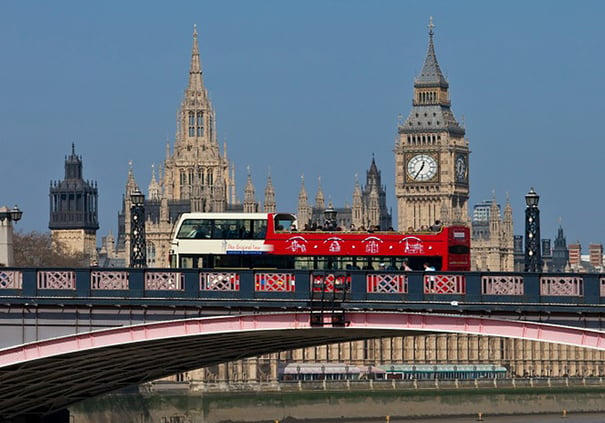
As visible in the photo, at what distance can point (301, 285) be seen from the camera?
54906 mm

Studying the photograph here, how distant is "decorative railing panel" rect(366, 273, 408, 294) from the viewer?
178 ft

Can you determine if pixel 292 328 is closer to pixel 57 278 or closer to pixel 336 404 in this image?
pixel 57 278

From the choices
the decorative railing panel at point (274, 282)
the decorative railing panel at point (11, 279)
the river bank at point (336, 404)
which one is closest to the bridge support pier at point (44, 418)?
the decorative railing panel at point (11, 279)

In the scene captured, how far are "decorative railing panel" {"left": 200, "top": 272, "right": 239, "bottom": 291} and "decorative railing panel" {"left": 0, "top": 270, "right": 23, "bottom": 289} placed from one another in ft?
15.1

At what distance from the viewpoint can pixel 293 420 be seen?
481ft

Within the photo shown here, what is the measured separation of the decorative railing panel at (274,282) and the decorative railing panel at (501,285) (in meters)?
4.48

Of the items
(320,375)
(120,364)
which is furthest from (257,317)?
(320,375)

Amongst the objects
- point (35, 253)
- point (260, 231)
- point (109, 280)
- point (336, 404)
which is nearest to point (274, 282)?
point (109, 280)

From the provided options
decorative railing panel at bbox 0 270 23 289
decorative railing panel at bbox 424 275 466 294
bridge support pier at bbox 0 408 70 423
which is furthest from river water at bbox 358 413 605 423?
decorative railing panel at bbox 424 275 466 294

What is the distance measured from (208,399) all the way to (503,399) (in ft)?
96.8

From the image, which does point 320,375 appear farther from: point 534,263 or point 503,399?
point 534,263

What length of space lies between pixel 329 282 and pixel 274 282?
1311 mm

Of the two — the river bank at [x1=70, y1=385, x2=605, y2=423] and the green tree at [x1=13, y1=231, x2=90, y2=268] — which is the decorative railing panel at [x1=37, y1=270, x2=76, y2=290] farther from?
the green tree at [x1=13, y1=231, x2=90, y2=268]

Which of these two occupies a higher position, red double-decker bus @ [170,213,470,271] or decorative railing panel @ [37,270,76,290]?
red double-decker bus @ [170,213,470,271]
